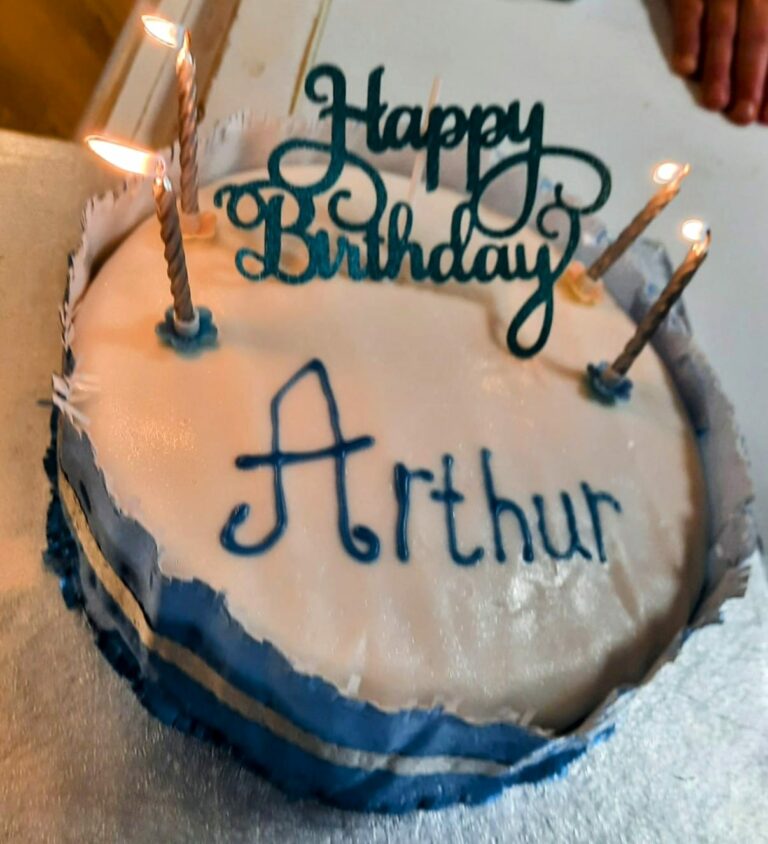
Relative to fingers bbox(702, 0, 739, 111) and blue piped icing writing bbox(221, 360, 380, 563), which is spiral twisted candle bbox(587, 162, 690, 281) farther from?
fingers bbox(702, 0, 739, 111)

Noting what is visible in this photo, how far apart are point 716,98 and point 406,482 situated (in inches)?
51.0

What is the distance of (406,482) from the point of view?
2.98 feet

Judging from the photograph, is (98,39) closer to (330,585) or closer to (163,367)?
(163,367)

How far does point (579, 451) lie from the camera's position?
3.27 feet

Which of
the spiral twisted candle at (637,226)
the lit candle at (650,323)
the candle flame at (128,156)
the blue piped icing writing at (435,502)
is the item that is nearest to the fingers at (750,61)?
the spiral twisted candle at (637,226)

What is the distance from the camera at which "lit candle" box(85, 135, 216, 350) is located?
81 centimetres

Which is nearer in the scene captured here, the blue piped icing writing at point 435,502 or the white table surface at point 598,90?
the blue piped icing writing at point 435,502

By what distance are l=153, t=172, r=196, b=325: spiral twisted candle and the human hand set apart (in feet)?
4.39

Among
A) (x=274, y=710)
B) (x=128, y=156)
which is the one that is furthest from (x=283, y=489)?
(x=128, y=156)

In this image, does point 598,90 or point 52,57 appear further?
point 52,57

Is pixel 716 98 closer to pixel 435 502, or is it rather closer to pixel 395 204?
pixel 395 204

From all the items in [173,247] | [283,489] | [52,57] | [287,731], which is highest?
[173,247]

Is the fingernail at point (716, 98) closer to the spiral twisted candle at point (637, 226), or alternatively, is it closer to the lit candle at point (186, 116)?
the spiral twisted candle at point (637, 226)

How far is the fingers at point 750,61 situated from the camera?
1.72 metres
